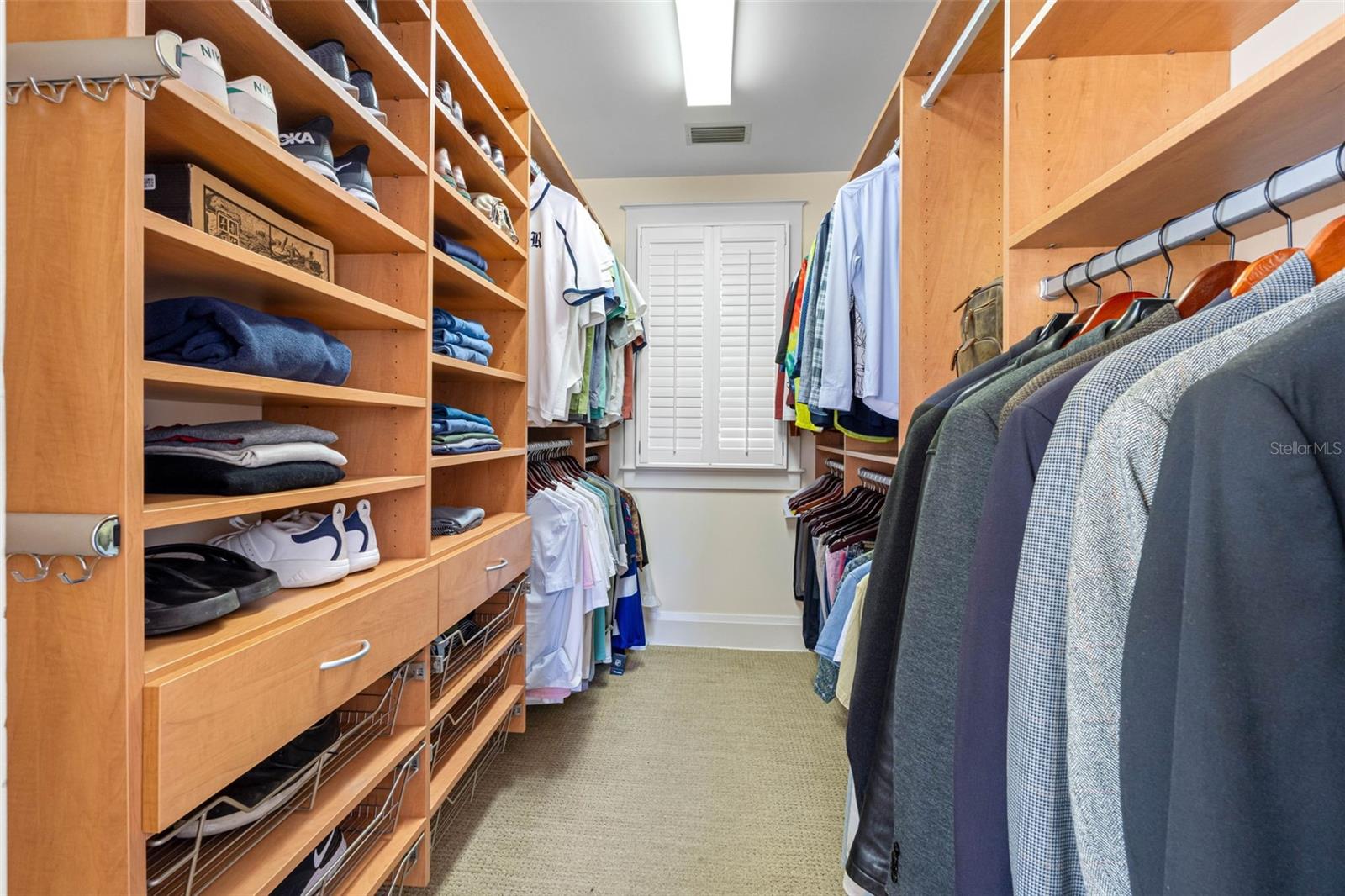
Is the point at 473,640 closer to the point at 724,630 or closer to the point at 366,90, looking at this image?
the point at 366,90

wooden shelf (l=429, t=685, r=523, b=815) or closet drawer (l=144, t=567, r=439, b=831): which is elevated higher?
closet drawer (l=144, t=567, r=439, b=831)

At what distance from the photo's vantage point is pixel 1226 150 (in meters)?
0.71

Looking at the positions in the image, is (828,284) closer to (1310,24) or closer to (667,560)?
(1310,24)

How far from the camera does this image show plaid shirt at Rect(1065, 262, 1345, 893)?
1.46 ft

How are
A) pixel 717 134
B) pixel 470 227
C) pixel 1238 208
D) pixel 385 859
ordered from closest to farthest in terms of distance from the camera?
pixel 1238 208, pixel 385 859, pixel 470 227, pixel 717 134

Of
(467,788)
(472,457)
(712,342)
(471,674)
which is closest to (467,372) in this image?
(472,457)

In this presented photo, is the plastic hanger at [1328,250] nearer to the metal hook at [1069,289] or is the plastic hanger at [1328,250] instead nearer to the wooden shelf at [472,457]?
the metal hook at [1069,289]

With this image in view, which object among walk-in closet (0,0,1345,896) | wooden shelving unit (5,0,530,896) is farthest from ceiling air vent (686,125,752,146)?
wooden shelving unit (5,0,530,896)

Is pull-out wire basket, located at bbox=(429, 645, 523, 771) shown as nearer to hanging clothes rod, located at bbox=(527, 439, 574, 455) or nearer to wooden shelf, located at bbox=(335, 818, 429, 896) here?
wooden shelf, located at bbox=(335, 818, 429, 896)

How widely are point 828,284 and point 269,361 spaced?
1507mm

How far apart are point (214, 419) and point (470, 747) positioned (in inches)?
38.0

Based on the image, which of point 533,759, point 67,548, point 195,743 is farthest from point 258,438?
point 533,759

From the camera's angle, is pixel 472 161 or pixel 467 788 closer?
pixel 472 161

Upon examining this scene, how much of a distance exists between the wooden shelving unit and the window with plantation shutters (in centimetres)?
172
